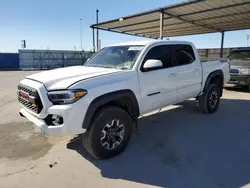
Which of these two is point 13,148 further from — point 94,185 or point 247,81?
point 247,81

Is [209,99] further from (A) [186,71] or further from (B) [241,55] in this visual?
(B) [241,55]

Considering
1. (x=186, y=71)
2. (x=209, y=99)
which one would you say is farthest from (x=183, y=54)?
(x=209, y=99)

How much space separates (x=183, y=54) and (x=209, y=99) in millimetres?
1613

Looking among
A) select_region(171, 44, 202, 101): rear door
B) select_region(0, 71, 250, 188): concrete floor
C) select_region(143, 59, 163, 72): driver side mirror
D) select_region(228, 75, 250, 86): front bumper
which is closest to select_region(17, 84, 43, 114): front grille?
select_region(0, 71, 250, 188): concrete floor

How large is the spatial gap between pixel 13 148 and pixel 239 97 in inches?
308

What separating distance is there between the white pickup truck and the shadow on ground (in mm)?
435

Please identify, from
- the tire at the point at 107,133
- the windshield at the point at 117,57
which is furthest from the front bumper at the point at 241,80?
the tire at the point at 107,133

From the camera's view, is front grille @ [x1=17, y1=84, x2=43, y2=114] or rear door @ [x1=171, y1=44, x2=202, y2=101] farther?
rear door @ [x1=171, y1=44, x2=202, y2=101]

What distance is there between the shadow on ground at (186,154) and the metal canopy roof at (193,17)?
6.01 m

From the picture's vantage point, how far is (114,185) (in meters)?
3.00

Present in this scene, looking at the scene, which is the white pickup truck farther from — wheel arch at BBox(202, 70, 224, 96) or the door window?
wheel arch at BBox(202, 70, 224, 96)

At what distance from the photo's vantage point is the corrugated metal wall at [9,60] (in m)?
31.5

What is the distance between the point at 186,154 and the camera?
12.6ft

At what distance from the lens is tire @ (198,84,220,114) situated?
19.5 feet
